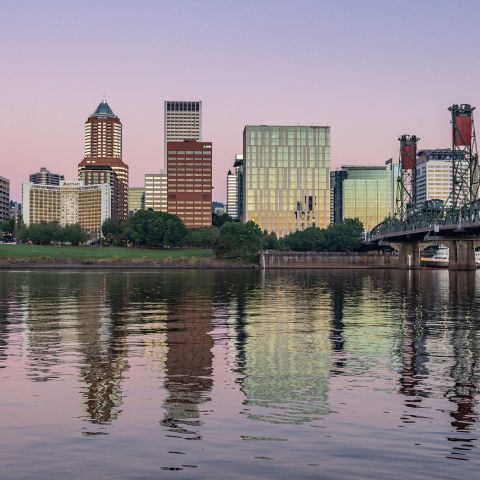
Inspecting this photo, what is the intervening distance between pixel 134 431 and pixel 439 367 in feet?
53.3

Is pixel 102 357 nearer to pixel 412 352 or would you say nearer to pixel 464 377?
pixel 412 352

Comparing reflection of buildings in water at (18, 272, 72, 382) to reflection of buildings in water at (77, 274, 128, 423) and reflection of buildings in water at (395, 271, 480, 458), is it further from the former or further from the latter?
reflection of buildings in water at (395, 271, 480, 458)

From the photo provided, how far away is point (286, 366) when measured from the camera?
33.2 metres

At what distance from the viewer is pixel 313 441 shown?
67.2 ft

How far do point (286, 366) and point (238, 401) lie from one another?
7932 mm

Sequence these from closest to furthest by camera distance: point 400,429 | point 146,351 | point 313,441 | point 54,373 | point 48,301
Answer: point 313,441, point 400,429, point 54,373, point 146,351, point 48,301

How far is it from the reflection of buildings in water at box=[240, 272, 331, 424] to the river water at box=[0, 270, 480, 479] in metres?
0.08

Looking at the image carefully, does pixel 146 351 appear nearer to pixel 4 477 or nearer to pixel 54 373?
pixel 54 373

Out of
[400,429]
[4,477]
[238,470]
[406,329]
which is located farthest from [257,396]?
[406,329]

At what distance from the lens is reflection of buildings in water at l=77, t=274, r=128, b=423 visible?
2492 centimetres

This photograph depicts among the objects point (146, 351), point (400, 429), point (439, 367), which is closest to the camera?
point (400, 429)

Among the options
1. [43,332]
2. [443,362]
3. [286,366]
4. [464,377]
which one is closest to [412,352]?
[443,362]

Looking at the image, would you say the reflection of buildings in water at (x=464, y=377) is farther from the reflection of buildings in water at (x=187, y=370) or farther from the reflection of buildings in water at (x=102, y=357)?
the reflection of buildings in water at (x=102, y=357)

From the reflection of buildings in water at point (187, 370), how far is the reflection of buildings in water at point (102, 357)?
5.82 ft
